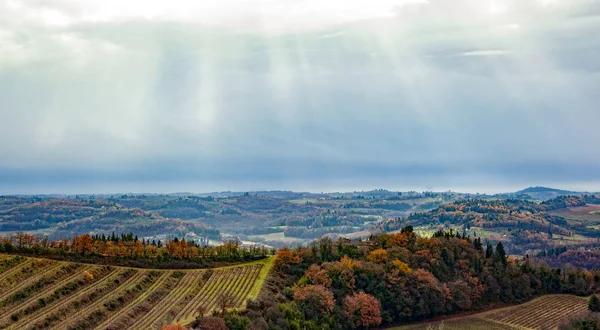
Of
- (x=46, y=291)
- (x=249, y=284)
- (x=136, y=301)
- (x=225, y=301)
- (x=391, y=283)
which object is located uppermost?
(x=46, y=291)

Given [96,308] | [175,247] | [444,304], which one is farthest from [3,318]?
[444,304]

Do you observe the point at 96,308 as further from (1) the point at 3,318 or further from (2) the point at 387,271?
(2) the point at 387,271

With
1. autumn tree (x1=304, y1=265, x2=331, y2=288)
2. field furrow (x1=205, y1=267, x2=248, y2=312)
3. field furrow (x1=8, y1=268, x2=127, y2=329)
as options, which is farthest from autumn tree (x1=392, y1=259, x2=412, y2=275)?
field furrow (x1=8, y1=268, x2=127, y2=329)

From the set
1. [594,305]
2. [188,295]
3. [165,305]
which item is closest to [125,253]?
[188,295]

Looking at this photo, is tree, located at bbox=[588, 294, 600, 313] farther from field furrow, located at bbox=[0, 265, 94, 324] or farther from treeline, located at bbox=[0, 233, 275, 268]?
field furrow, located at bbox=[0, 265, 94, 324]

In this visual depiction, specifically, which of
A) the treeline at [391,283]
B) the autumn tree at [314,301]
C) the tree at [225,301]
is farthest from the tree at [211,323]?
the autumn tree at [314,301]

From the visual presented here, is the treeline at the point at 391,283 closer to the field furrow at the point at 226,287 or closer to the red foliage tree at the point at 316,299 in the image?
the red foliage tree at the point at 316,299

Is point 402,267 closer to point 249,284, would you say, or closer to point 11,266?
point 249,284
